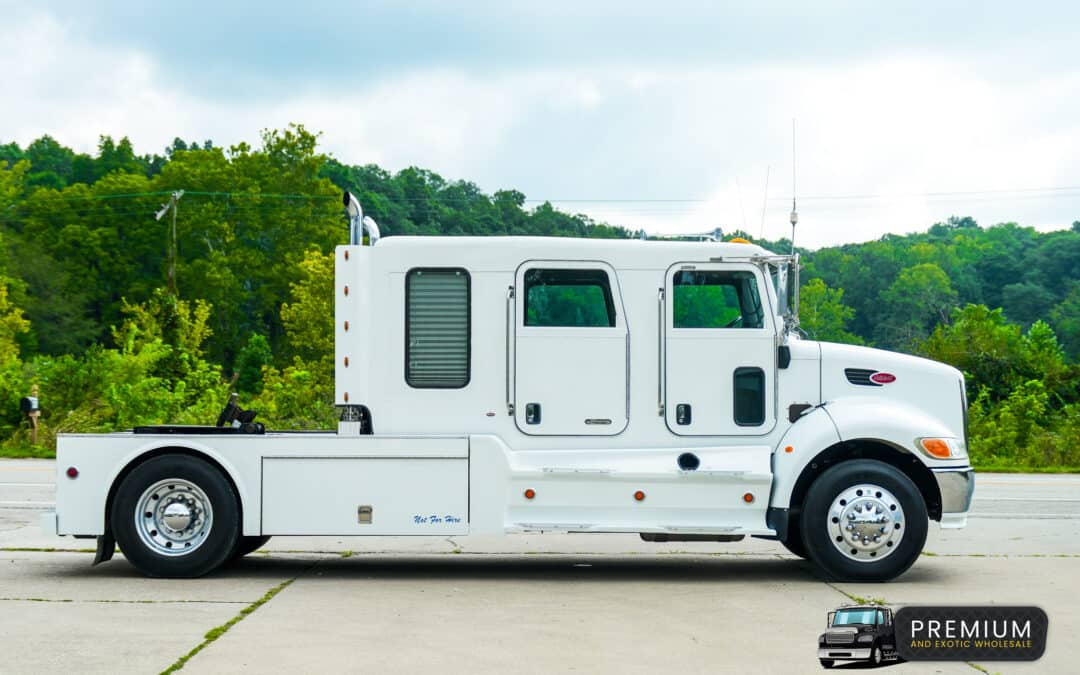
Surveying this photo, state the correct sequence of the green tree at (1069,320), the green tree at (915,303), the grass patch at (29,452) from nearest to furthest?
the grass patch at (29,452)
the green tree at (1069,320)
the green tree at (915,303)

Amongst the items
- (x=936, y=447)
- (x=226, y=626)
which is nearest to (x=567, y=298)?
(x=936, y=447)

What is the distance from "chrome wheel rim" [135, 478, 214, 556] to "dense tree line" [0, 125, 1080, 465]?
16137 millimetres

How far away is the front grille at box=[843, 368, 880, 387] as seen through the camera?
34.1ft

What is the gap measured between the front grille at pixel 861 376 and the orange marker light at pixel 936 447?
61 cm

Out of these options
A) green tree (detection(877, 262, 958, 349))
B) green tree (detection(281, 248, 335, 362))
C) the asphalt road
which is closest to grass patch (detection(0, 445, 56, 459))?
the asphalt road

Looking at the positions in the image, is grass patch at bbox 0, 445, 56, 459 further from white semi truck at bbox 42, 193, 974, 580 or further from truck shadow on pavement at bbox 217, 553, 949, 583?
white semi truck at bbox 42, 193, 974, 580

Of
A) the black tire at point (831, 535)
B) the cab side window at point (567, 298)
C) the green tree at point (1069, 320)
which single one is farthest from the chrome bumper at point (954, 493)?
the green tree at point (1069, 320)

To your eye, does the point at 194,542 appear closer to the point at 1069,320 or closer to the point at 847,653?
the point at 847,653

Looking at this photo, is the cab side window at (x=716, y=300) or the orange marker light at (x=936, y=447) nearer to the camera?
the orange marker light at (x=936, y=447)

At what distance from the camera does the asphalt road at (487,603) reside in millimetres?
7090

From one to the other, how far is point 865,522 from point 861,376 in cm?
120

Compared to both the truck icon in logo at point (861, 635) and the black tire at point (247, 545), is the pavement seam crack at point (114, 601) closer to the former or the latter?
the black tire at point (247, 545)

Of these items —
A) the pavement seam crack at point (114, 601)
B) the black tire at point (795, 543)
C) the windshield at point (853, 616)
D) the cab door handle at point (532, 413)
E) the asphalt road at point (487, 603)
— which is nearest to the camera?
the windshield at point (853, 616)

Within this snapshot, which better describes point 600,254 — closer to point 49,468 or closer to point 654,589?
point 654,589
